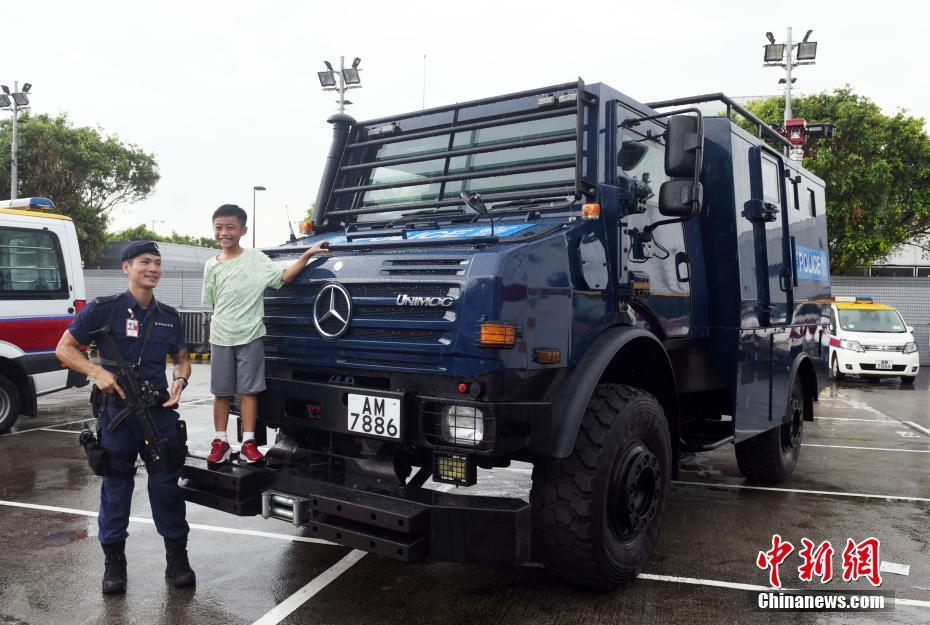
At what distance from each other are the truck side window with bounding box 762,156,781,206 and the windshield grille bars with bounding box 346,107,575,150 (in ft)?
6.49

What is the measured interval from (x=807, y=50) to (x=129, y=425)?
21.5 meters

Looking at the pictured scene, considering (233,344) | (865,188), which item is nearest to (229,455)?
(233,344)

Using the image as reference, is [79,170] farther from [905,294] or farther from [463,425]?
[463,425]

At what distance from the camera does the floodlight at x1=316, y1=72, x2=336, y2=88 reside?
23.0 metres

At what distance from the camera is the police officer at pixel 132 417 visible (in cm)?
400

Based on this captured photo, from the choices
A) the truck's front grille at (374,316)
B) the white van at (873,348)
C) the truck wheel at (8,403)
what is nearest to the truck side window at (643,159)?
the truck's front grille at (374,316)

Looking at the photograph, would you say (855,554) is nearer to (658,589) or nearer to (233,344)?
(658,589)

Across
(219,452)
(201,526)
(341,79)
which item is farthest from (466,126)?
(341,79)

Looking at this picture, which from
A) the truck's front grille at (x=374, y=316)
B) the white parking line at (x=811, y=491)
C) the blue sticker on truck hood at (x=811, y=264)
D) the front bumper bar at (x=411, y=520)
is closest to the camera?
the front bumper bar at (x=411, y=520)

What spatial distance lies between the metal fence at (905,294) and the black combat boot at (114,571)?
2148cm

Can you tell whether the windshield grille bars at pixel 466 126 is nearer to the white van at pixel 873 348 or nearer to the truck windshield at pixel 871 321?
the white van at pixel 873 348

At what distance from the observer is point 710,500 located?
20.4 ft

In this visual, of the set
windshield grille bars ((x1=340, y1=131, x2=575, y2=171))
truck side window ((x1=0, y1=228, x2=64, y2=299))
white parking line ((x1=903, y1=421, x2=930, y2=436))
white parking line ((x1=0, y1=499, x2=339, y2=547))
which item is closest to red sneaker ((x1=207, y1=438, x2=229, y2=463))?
white parking line ((x1=0, y1=499, x2=339, y2=547))

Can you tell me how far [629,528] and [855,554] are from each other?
1.78 m
